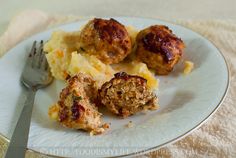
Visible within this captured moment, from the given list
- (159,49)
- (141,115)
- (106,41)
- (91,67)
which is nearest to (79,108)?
(141,115)

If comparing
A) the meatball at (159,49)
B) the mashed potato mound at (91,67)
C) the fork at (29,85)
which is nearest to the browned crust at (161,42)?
the meatball at (159,49)

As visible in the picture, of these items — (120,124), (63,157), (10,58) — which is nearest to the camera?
(63,157)

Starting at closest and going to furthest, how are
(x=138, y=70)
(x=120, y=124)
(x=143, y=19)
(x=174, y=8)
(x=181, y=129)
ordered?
1. (x=181, y=129)
2. (x=120, y=124)
3. (x=138, y=70)
4. (x=143, y=19)
5. (x=174, y=8)

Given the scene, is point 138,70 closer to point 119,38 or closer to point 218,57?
point 119,38

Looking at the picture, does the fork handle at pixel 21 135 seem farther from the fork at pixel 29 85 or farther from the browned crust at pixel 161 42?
the browned crust at pixel 161 42

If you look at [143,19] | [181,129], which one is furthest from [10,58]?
[181,129]

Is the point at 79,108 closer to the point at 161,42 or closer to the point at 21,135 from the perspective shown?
the point at 21,135

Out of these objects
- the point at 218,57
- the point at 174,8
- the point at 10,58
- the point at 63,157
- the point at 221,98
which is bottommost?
the point at 63,157

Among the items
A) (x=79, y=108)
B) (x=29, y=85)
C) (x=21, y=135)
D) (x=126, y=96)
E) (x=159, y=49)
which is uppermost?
(x=159, y=49)

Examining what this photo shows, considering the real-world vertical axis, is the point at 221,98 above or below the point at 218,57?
below
